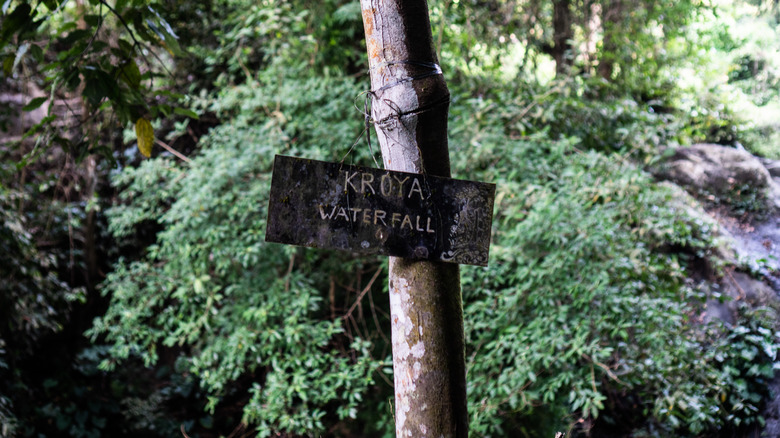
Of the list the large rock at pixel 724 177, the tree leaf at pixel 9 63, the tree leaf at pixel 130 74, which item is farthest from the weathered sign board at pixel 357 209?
the large rock at pixel 724 177

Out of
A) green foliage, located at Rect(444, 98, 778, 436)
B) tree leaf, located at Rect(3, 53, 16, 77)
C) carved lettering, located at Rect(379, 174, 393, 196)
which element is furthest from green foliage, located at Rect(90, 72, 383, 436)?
carved lettering, located at Rect(379, 174, 393, 196)

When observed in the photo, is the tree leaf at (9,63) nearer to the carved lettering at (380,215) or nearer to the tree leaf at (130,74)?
the tree leaf at (130,74)

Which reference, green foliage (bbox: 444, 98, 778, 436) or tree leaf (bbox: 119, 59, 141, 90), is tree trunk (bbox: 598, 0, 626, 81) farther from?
tree leaf (bbox: 119, 59, 141, 90)

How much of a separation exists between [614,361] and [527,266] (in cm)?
74

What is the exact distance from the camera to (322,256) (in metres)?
3.28

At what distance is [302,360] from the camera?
2.74 metres

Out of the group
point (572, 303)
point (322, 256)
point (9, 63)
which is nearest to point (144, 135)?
point (9, 63)

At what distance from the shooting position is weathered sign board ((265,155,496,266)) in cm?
117

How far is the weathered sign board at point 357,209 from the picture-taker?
1.17 m

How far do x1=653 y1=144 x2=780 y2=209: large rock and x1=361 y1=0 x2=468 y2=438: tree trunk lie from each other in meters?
4.33

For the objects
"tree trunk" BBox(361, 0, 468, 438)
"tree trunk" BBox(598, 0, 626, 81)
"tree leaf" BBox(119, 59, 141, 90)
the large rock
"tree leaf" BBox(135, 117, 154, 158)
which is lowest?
"tree trunk" BBox(361, 0, 468, 438)

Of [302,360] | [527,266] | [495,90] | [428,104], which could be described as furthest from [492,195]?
[495,90]

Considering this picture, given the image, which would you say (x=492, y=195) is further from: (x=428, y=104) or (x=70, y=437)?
(x=70, y=437)

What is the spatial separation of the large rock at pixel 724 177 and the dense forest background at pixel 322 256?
0.24 m
